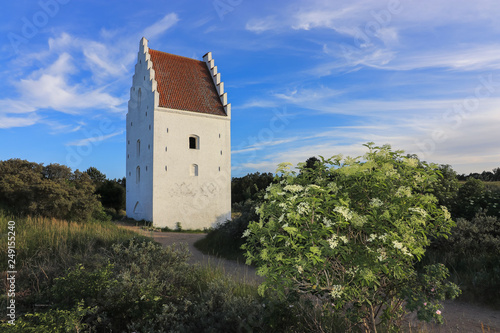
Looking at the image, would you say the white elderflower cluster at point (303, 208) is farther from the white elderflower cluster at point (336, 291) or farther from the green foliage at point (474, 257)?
the green foliage at point (474, 257)

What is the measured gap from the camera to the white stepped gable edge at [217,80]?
80.5ft

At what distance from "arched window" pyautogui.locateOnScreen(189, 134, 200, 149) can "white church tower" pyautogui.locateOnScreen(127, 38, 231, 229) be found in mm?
74

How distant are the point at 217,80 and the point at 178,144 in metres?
6.45

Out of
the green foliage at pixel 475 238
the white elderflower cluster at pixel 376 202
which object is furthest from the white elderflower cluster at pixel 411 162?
the green foliage at pixel 475 238

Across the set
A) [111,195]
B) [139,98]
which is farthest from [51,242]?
[111,195]

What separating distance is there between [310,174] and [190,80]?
2225 cm

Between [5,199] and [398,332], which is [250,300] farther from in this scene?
[5,199]

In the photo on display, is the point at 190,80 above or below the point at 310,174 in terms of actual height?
above

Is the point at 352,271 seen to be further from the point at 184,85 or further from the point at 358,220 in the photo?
the point at 184,85

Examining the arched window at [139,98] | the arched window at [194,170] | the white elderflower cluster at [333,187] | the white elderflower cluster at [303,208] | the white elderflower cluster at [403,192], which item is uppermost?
the arched window at [139,98]

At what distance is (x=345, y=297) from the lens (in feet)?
11.4

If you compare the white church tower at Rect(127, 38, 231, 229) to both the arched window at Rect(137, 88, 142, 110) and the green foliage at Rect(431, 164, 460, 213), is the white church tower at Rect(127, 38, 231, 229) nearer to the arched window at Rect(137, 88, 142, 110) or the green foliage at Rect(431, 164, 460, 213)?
the arched window at Rect(137, 88, 142, 110)

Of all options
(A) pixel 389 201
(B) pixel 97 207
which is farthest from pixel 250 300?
(B) pixel 97 207

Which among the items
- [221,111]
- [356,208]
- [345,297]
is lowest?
[345,297]
